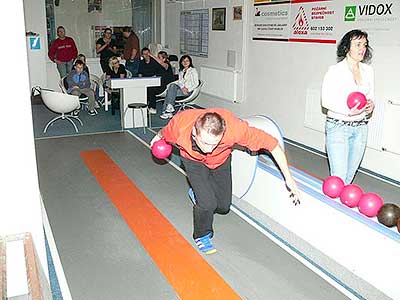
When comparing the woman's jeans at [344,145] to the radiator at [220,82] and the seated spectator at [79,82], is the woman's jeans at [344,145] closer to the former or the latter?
the radiator at [220,82]

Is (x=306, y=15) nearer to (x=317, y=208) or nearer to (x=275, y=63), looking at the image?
(x=275, y=63)

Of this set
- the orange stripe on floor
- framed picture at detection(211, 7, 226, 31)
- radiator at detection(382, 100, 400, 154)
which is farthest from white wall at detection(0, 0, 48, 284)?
framed picture at detection(211, 7, 226, 31)

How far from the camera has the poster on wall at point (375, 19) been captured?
500 cm

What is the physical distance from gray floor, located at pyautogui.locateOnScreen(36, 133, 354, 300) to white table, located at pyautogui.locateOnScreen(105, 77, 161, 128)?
7.23ft

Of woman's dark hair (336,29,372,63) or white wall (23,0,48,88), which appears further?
white wall (23,0,48,88)

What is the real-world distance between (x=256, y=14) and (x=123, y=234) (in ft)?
16.3

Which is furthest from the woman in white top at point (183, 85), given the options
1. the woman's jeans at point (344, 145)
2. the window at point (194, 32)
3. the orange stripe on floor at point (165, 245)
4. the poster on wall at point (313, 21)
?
the woman's jeans at point (344, 145)

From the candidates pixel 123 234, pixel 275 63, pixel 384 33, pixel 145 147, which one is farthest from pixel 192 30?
pixel 123 234

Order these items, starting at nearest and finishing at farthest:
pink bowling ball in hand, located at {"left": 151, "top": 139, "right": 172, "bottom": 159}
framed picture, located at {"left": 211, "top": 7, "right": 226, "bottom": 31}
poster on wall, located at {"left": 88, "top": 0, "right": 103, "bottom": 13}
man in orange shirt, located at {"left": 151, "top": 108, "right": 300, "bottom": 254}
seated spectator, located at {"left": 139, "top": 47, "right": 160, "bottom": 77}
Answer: man in orange shirt, located at {"left": 151, "top": 108, "right": 300, "bottom": 254} → pink bowling ball in hand, located at {"left": 151, "top": 139, "right": 172, "bottom": 159} → framed picture, located at {"left": 211, "top": 7, "right": 226, "bottom": 31} → seated spectator, located at {"left": 139, "top": 47, "right": 160, "bottom": 77} → poster on wall, located at {"left": 88, "top": 0, "right": 103, "bottom": 13}

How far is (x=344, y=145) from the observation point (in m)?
3.76

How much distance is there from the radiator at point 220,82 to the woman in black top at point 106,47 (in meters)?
2.05

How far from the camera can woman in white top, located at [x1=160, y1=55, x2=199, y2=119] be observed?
825 centimetres

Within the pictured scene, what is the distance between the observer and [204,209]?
11.1 ft

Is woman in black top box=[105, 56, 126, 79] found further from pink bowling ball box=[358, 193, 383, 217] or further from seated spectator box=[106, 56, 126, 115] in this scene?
pink bowling ball box=[358, 193, 383, 217]
